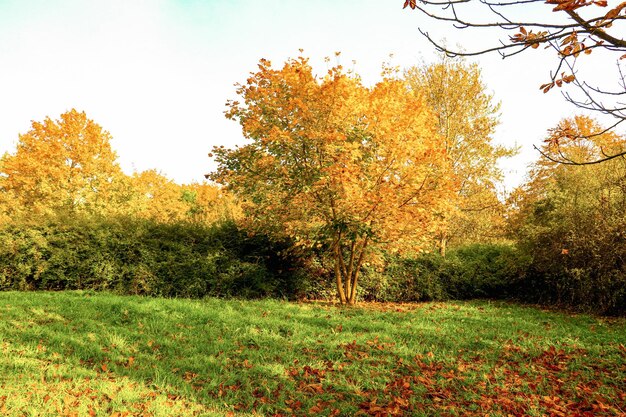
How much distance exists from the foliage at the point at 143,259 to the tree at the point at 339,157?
105 inches

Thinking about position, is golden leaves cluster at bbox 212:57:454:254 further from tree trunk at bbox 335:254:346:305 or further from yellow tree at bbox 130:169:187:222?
yellow tree at bbox 130:169:187:222

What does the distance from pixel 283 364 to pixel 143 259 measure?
708 centimetres

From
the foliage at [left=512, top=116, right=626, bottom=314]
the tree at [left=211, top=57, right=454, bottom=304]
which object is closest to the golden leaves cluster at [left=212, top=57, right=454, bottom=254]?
the tree at [left=211, top=57, right=454, bottom=304]

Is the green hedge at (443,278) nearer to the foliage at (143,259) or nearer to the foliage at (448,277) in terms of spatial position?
the foliage at (448,277)

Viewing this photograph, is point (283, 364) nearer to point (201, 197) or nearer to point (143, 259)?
point (143, 259)

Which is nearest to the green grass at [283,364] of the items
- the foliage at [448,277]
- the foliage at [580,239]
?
the foliage at [580,239]

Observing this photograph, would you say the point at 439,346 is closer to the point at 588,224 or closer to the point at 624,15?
the point at 624,15

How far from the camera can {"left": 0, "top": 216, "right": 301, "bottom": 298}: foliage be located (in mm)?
10234

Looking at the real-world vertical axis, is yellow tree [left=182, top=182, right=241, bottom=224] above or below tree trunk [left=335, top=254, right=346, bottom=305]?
above

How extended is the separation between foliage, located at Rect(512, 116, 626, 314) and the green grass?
8.74 ft

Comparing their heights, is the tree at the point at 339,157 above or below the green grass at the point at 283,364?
above

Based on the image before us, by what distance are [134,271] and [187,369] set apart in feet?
21.2

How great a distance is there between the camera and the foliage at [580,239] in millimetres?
10258

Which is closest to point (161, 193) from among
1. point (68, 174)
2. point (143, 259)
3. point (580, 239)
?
point (68, 174)
